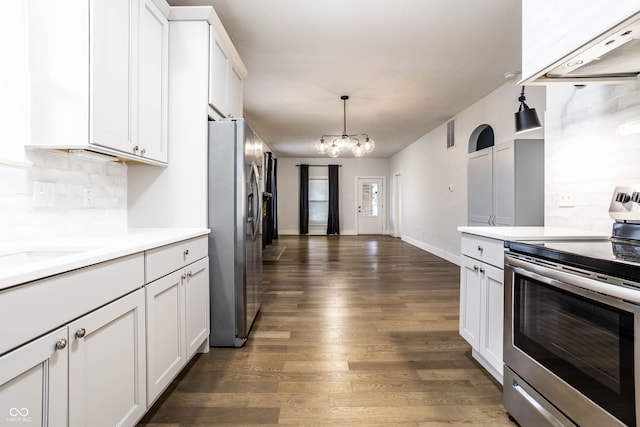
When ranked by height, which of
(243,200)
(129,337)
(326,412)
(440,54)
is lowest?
(326,412)

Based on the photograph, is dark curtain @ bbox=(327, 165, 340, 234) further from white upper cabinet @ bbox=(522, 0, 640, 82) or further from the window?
white upper cabinet @ bbox=(522, 0, 640, 82)

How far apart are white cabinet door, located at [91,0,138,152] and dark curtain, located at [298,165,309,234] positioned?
26.4 feet

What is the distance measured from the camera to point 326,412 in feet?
5.05

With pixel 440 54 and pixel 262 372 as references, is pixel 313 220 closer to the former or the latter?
pixel 440 54

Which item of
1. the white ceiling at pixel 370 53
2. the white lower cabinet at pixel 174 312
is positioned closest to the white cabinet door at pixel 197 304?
the white lower cabinet at pixel 174 312

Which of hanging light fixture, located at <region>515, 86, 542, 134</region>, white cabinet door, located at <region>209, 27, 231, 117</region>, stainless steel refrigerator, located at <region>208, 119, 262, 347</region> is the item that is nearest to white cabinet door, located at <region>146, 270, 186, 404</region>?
stainless steel refrigerator, located at <region>208, 119, 262, 347</region>

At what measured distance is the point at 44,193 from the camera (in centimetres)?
151

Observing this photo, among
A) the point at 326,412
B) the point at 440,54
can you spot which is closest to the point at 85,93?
the point at 326,412

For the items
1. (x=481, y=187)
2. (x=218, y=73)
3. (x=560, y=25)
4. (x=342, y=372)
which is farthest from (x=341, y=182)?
(x=560, y=25)

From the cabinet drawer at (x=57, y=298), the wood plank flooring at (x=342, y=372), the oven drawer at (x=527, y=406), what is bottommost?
the wood plank flooring at (x=342, y=372)

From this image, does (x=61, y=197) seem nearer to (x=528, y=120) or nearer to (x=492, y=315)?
(x=492, y=315)

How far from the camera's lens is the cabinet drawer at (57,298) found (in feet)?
2.48

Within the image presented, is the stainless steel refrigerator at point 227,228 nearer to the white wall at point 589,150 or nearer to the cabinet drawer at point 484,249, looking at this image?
the cabinet drawer at point 484,249

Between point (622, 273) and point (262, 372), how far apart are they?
179cm
